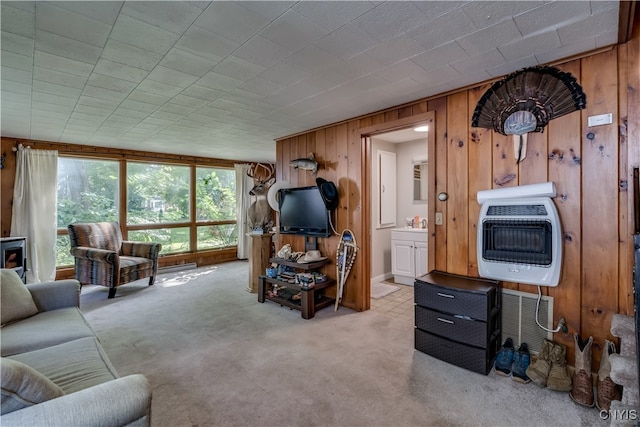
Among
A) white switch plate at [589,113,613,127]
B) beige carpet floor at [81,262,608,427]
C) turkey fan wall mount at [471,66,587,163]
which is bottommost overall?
beige carpet floor at [81,262,608,427]

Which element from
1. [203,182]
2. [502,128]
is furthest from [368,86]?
[203,182]

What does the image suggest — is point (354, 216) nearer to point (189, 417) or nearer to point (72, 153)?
point (189, 417)

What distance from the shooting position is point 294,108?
125 inches

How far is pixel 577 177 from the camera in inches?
82.8

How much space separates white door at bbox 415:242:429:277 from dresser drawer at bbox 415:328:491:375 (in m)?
1.98

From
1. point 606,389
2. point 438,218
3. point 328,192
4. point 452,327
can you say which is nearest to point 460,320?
point 452,327

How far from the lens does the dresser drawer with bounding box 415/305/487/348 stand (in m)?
2.16

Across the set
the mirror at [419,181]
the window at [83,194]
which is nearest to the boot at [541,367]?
the mirror at [419,181]

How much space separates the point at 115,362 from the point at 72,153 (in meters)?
4.04

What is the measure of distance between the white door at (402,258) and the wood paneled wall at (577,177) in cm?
172

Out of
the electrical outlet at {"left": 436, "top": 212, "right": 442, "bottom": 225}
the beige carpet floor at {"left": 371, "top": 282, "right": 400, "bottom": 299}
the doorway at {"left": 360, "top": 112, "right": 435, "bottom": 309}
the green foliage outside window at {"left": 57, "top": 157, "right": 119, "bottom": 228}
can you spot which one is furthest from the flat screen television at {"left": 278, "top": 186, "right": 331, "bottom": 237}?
the green foliage outside window at {"left": 57, "top": 157, "right": 119, "bottom": 228}

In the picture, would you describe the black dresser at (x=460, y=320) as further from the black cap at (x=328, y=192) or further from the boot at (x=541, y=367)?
the black cap at (x=328, y=192)

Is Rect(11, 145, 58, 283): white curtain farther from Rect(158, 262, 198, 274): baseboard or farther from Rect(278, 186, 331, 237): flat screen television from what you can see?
Rect(278, 186, 331, 237): flat screen television

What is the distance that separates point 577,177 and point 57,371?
10.9ft
